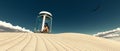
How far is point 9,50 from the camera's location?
12.0 feet

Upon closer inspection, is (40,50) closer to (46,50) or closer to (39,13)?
(46,50)

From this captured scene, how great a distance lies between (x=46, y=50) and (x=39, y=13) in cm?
2666

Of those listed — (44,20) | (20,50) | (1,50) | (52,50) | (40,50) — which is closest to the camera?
(1,50)

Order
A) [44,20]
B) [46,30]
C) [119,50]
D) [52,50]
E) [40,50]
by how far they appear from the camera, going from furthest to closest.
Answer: [44,20] → [46,30] → [119,50] → [52,50] → [40,50]

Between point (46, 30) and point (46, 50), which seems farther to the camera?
point (46, 30)

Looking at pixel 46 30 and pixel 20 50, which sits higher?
pixel 46 30

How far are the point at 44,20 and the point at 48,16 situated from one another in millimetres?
1205

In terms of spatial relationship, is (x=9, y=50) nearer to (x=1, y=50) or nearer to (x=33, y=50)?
(x=1, y=50)

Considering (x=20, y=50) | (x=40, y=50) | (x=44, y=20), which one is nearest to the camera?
(x=20, y=50)

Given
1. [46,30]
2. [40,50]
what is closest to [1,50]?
[40,50]

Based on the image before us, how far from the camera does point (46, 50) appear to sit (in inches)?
168

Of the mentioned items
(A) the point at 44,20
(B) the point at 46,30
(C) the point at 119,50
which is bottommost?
(C) the point at 119,50

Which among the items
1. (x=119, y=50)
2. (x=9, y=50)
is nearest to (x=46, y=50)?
(x=9, y=50)

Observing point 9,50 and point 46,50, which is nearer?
point 9,50
